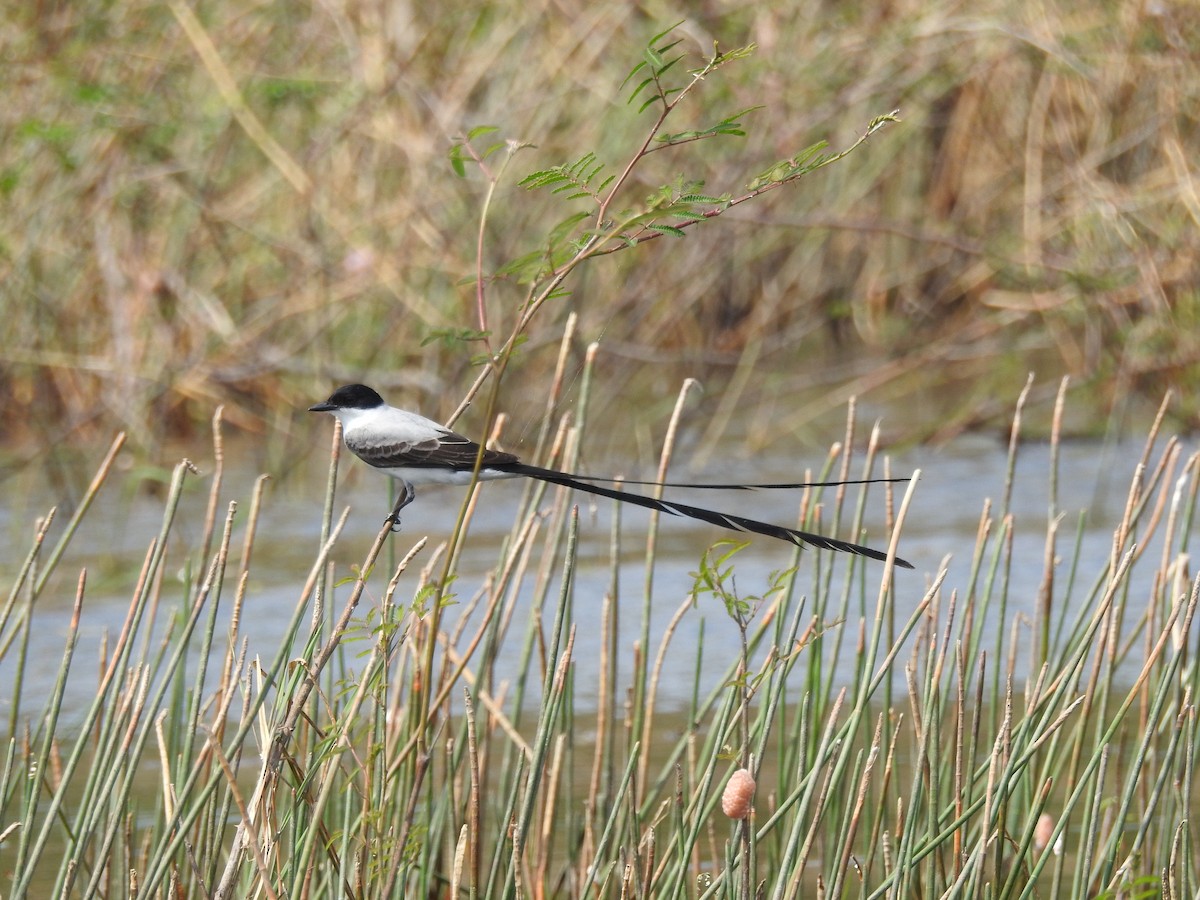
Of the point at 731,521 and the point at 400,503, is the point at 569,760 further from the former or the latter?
the point at 731,521

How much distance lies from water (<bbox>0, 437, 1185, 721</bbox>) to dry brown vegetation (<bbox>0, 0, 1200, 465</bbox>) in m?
0.31

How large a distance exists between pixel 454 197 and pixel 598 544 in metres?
1.82

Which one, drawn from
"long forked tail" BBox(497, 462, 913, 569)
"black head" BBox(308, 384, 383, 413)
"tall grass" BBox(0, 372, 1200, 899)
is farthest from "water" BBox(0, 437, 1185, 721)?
"long forked tail" BBox(497, 462, 913, 569)

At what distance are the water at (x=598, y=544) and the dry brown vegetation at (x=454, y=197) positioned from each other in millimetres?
309

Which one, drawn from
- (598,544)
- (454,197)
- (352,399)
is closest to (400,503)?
(352,399)

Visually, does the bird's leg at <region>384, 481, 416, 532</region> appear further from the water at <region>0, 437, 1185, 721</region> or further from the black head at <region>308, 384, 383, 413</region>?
the water at <region>0, 437, 1185, 721</region>

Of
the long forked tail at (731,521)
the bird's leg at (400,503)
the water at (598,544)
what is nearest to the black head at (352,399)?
the bird's leg at (400,503)

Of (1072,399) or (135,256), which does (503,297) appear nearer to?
(135,256)

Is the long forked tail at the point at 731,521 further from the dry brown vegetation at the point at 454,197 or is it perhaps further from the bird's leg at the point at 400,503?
the dry brown vegetation at the point at 454,197

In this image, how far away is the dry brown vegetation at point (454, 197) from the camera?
6359mm

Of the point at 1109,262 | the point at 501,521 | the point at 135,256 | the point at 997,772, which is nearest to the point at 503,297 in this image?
the point at 501,521

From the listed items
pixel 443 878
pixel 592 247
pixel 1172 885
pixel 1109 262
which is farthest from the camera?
pixel 1109 262

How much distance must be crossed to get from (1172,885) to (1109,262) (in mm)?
4754

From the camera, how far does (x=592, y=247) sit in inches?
71.2
